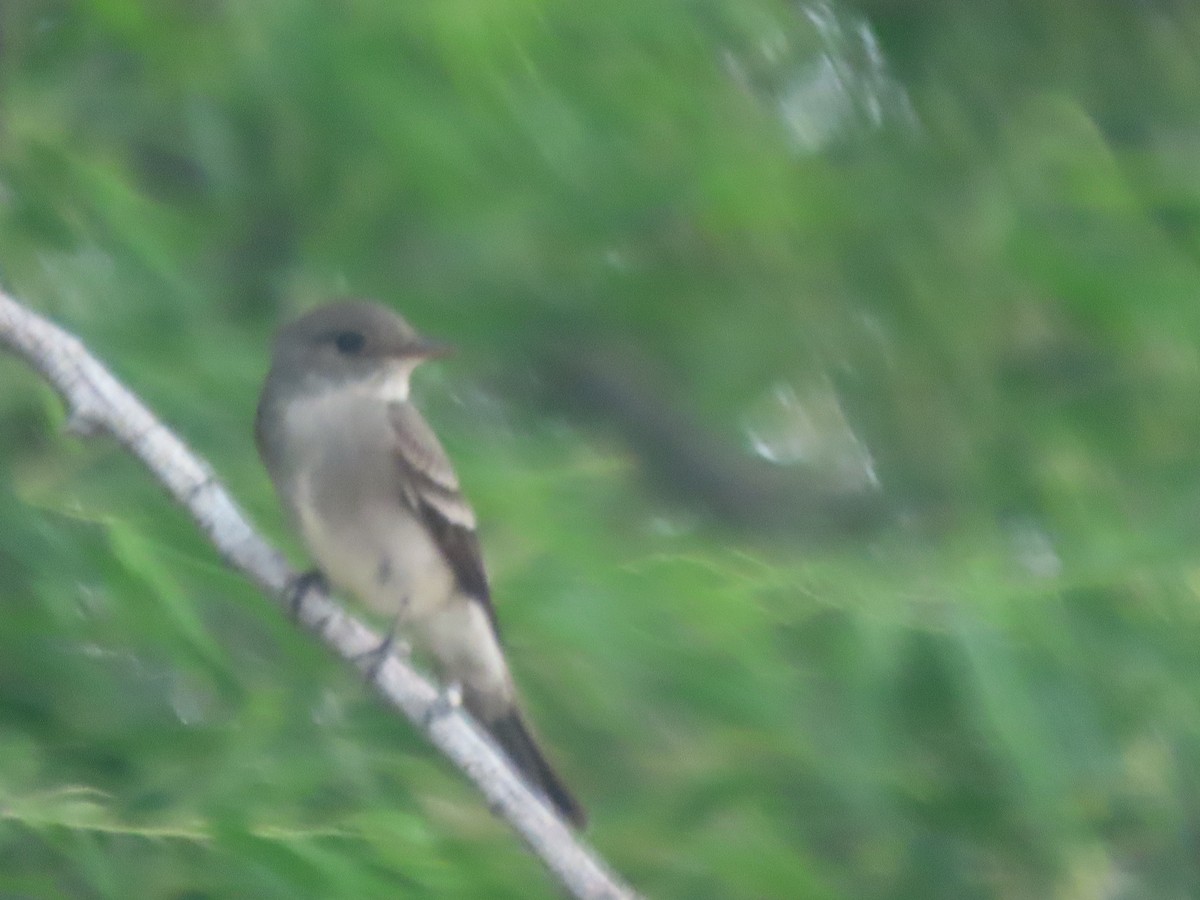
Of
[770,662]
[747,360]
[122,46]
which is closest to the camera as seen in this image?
[770,662]

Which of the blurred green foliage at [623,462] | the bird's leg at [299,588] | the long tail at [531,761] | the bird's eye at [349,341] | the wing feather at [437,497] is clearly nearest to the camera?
the bird's leg at [299,588]

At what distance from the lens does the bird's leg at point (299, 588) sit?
353 cm

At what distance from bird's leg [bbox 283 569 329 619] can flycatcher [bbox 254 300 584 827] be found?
0.14 metres

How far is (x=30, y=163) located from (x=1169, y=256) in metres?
2.45

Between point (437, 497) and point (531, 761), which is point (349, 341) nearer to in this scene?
point (437, 497)

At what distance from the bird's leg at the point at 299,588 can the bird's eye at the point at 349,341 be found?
612 millimetres

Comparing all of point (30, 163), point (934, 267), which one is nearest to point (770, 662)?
point (934, 267)

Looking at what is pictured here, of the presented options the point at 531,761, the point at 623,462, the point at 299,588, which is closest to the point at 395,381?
the point at 623,462

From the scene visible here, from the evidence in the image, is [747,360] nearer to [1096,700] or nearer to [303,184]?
[303,184]

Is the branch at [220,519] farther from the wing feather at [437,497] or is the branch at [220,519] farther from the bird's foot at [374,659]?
the wing feather at [437,497]

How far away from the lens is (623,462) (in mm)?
4637

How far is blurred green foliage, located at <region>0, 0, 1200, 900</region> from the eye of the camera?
383cm

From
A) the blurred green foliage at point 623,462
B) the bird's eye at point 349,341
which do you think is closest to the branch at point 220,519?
the blurred green foliage at point 623,462

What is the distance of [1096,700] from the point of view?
3947mm
